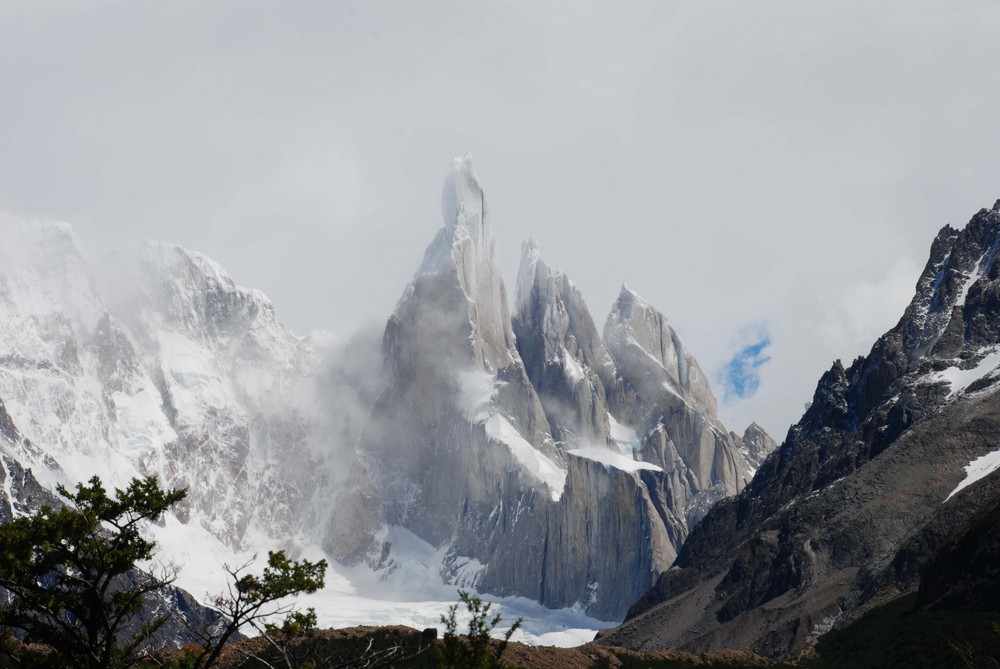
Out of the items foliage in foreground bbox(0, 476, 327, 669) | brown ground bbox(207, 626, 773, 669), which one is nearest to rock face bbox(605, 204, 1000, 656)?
brown ground bbox(207, 626, 773, 669)

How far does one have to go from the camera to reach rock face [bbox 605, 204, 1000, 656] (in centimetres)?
13062

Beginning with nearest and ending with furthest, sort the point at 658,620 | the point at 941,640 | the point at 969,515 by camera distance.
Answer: the point at 941,640 → the point at 969,515 → the point at 658,620

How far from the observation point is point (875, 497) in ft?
481

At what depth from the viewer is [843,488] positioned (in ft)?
511

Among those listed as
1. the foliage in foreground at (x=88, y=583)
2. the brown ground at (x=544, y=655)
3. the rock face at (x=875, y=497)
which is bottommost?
the foliage in foreground at (x=88, y=583)

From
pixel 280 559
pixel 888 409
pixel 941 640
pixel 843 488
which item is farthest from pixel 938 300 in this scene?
pixel 280 559

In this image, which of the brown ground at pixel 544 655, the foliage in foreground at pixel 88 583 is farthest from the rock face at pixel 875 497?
the foliage in foreground at pixel 88 583

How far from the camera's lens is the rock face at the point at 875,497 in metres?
131

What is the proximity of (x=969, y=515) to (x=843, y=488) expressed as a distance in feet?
107

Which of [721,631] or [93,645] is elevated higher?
[721,631]

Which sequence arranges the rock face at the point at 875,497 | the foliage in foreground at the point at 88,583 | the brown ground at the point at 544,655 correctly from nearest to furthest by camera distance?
the foliage in foreground at the point at 88,583
the brown ground at the point at 544,655
the rock face at the point at 875,497

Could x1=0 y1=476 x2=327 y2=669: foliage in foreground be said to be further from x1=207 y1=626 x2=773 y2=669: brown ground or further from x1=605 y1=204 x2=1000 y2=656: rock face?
x1=605 y1=204 x2=1000 y2=656: rock face

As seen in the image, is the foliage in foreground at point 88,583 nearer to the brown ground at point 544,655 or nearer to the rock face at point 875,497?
the brown ground at point 544,655

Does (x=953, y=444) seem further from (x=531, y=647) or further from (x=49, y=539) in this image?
(x=49, y=539)
